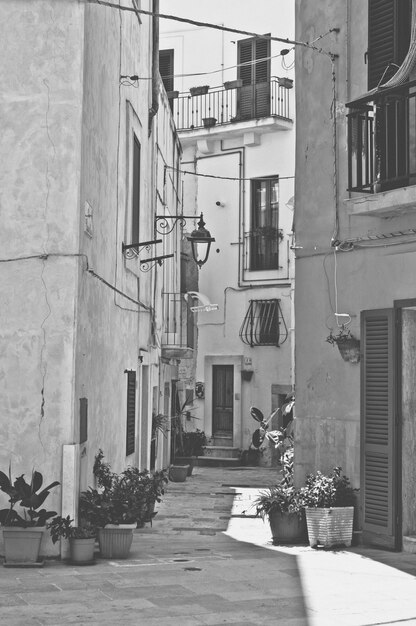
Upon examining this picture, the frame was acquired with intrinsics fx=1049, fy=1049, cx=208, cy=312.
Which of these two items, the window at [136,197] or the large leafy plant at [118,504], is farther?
the window at [136,197]

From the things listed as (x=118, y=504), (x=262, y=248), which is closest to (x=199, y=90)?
(x=262, y=248)

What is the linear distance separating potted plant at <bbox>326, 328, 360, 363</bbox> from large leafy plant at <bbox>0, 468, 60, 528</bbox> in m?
3.60

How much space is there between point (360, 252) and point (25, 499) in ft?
15.1

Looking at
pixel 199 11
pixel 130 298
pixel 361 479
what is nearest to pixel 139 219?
pixel 130 298

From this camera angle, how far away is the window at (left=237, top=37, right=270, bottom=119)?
2838 centimetres

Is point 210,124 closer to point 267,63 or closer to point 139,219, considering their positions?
point 267,63

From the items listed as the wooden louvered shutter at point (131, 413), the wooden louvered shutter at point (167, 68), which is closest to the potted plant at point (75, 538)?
the wooden louvered shutter at point (131, 413)

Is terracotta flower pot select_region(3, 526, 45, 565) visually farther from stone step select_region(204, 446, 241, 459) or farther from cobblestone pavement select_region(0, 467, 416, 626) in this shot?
stone step select_region(204, 446, 241, 459)

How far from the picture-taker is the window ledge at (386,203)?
10.7m

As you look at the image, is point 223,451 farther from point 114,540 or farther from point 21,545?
point 21,545

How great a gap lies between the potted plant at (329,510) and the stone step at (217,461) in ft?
54.0

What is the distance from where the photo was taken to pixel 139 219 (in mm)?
16250

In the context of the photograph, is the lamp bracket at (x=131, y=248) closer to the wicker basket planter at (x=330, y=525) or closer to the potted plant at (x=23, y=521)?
the wicker basket planter at (x=330, y=525)

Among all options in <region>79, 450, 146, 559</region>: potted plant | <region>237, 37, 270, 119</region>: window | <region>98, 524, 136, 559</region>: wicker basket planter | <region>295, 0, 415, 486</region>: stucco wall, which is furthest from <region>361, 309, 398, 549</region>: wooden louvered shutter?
<region>237, 37, 270, 119</region>: window
